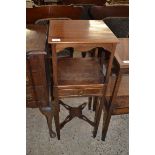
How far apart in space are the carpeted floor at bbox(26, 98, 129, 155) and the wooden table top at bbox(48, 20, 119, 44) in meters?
0.84

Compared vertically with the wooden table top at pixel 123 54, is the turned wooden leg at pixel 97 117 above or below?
below

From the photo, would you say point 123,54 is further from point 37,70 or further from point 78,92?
point 37,70

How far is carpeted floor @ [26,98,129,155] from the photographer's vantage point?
160cm

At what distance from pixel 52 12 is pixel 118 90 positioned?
0.92 meters

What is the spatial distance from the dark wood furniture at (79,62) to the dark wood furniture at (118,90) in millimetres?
54

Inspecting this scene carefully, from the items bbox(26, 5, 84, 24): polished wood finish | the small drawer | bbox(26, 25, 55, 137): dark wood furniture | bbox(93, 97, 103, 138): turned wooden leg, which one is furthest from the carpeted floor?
bbox(26, 5, 84, 24): polished wood finish

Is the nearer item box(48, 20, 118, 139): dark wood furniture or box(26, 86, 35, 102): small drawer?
box(48, 20, 118, 139): dark wood furniture

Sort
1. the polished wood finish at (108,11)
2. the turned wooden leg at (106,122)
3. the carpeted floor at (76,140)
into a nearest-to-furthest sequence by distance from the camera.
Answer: the turned wooden leg at (106,122)
the carpeted floor at (76,140)
the polished wood finish at (108,11)

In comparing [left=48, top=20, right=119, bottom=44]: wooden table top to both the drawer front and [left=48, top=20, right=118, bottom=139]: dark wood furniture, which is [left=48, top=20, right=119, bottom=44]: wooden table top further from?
the drawer front

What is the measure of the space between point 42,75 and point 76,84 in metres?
0.20

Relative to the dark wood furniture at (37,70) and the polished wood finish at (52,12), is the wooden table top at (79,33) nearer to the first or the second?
the dark wood furniture at (37,70)

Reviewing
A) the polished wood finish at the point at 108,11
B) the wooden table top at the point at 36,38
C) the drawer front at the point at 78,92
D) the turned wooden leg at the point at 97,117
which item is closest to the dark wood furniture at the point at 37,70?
the wooden table top at the point at 36,38

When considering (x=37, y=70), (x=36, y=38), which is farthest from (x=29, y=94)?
(x=36, y=38)

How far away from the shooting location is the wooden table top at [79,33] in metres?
1.12
